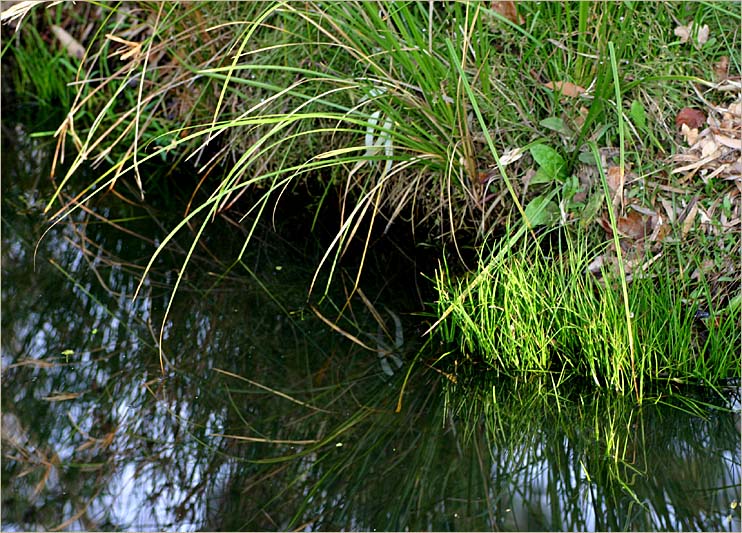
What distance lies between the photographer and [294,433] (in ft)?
6.22

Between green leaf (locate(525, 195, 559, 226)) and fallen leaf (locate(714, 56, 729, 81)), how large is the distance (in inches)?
23.8

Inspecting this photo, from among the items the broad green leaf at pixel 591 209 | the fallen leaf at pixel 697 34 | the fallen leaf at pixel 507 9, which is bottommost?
the broad green leaf at pixel 591 209

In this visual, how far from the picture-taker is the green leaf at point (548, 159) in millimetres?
2371

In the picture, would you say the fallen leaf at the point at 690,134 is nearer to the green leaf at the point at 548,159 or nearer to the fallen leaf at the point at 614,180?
the fallen leaf at the point at 614,180

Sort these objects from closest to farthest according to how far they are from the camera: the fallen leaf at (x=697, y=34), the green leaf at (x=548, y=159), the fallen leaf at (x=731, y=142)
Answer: the fallen leaf at (x=731, y=142) → the green leaf at (x=548, y=159) → the fallen leaf at (x=697, y=34)

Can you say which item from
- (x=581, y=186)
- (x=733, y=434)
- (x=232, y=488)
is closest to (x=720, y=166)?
(x=581, y=186)

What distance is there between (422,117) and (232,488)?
1.18 metres

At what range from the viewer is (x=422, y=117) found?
2426 mm

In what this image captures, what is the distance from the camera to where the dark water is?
1677mm

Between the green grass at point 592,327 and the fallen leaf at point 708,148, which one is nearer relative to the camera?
the green grass at point 592,327

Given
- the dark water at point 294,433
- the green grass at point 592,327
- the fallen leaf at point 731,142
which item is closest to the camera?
the dark water at point 294,433

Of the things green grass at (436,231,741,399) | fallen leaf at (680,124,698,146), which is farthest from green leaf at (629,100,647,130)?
green grass at (436,231,741,399)

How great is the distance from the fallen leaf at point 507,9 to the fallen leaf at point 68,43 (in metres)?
2.06

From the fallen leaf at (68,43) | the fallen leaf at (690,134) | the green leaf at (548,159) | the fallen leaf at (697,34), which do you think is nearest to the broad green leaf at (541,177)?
the green leaf at (548,159)
